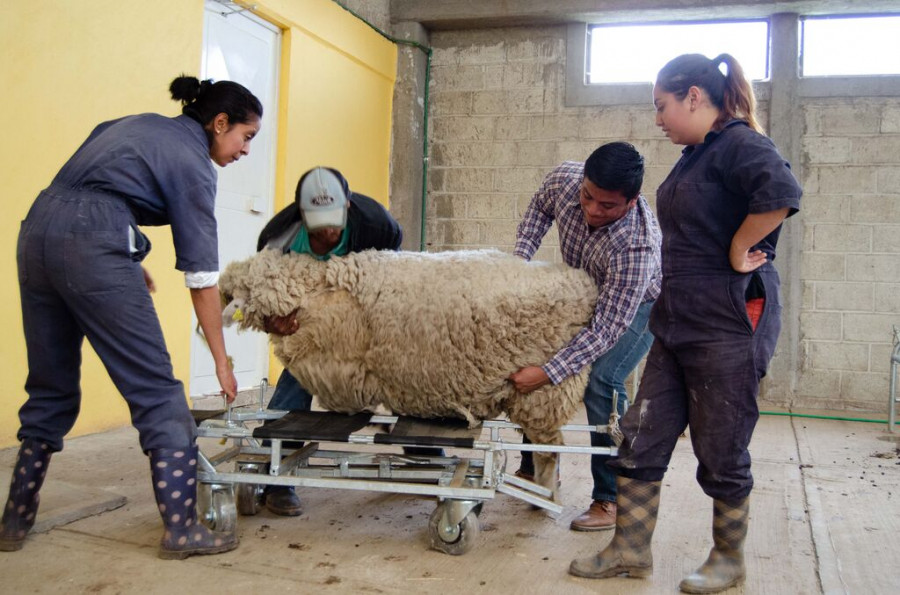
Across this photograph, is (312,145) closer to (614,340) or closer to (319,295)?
(319,295)

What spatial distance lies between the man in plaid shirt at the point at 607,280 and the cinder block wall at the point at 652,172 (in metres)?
3.84

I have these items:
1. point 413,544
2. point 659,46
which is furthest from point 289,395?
point 659,46

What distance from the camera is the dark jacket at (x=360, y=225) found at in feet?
9.22

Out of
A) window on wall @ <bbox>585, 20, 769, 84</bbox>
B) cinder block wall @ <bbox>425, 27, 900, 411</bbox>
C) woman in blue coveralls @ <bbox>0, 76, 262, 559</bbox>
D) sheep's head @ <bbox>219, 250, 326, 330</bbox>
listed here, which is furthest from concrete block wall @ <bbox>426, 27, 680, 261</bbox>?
woman in blue coveralls @ <bbox>0, 76, 262, 559</bbox>

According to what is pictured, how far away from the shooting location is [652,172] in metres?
6.52

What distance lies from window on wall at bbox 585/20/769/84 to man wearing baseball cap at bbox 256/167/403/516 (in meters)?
4.41

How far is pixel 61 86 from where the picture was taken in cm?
366

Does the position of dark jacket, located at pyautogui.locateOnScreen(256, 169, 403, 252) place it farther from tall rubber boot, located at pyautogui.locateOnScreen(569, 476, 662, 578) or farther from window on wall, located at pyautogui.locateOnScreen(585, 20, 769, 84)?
window on wall, located at pyautogui.locateOnScreen(585, 20, 769, 84)

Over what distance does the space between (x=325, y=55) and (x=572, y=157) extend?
2.22m

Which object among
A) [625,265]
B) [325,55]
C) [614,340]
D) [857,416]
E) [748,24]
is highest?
[748,24]

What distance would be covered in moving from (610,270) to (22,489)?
77.3 inches

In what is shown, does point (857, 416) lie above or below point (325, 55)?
below

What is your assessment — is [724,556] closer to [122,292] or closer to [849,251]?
[122,292]

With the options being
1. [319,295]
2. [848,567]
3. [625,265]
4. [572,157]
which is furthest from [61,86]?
[572,157]
